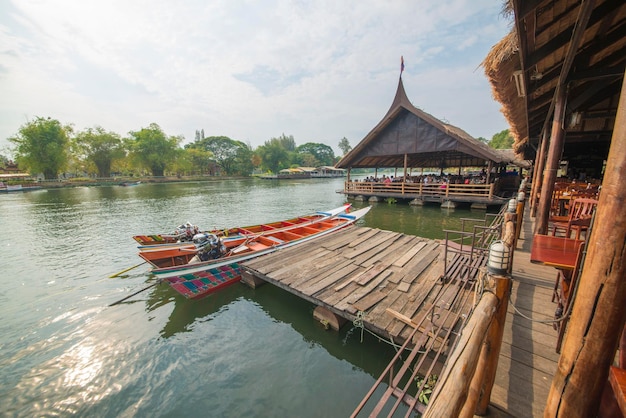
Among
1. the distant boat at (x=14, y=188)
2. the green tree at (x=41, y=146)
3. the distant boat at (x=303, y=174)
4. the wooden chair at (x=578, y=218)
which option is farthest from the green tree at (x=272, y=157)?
the wooden chair at (x=578, y=218)

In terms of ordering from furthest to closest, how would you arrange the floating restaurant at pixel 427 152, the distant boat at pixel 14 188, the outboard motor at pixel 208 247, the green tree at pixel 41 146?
→ the green tree at pixel 41 146 < the distant boat at pixel 14 188 < the floating restaurant at pixel 427 152 < the outboard motor at pixel 208 247

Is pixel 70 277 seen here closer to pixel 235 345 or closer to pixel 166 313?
pixel 166 313

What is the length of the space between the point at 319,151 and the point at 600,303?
97775mm

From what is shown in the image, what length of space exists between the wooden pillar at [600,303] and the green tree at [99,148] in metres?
66.0

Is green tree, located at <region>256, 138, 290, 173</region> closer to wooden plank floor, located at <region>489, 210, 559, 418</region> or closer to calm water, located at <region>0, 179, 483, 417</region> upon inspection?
calm water, located at <region>0, 179, 483, 417</region>

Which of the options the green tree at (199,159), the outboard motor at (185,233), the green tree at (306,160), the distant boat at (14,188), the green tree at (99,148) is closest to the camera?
the outboard motor at (185,233)

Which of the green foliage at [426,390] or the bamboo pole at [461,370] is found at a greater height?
the bamboo pole at [461,370]

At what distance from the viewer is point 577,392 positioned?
126 cm

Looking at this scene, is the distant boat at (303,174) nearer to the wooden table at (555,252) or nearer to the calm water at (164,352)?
the calm water at (164,352)

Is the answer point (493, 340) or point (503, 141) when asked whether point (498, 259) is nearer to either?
point (493, 340)

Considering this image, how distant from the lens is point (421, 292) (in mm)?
4660

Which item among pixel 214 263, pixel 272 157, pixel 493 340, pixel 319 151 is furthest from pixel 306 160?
pixel 493 340

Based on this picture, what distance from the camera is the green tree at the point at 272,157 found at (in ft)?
241

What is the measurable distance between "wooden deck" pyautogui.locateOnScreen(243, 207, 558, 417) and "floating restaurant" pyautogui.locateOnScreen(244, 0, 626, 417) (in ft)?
0.07
